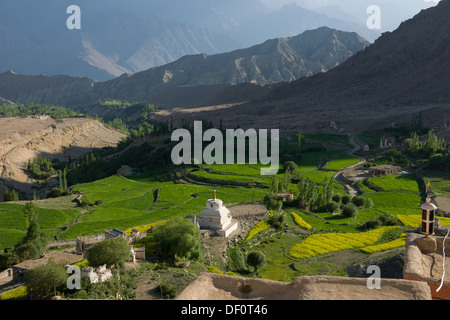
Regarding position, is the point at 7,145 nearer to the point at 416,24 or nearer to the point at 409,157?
the point at 409,157

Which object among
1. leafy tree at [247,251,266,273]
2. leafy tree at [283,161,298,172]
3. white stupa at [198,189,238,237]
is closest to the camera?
leafy tree at [247,251,266,273]

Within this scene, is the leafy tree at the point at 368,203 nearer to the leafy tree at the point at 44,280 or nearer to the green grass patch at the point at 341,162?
the green grass patch at the point at 341,162

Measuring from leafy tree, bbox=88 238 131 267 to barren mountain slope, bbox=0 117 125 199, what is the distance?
5484 centimetres

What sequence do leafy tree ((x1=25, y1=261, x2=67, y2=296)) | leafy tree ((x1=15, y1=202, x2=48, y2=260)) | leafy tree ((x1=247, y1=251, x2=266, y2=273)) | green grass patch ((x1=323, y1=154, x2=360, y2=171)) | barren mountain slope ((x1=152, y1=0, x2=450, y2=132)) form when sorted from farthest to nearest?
1. barren mountain slope ((x1=152, y1=0, x2=450, y2=132))
2. green grass patch ((x1=323, y1=154, x2=360, y2=171))
3. leafy tree ((x1=15, y1=202, x2=48, y2=260))
4. leafy tree ((x1=247, y1=251, x2=266, y2=273))
5. leafy tree ((x1=25, y1=261, x2=67, y2=296))

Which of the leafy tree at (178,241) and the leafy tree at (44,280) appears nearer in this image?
the leafy tree at (44,280)

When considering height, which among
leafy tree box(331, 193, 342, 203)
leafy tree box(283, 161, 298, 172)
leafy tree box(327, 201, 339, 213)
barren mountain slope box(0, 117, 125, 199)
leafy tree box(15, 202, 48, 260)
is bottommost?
leafy tree box(15, 202, 48, 260)

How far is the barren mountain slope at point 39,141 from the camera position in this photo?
7962 cm

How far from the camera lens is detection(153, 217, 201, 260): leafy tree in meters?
24.4

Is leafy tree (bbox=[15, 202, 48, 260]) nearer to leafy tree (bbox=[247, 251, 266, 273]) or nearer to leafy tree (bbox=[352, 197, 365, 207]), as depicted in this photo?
leafy tree (bbox=[247, 251, 266, 273])

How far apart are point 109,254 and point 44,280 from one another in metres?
3.47

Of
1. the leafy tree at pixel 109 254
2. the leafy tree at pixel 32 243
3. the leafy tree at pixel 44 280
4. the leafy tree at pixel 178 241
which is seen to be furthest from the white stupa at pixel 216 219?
the leafy tree at pixel 44 280

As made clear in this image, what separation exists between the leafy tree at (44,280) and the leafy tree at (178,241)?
727 centimetres

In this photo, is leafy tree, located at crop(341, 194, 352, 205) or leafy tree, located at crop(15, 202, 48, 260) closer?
leafy tree, located at crop(15, 202, 48, 260)

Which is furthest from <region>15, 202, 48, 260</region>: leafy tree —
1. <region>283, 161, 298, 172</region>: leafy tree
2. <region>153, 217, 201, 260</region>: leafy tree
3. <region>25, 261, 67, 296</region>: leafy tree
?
<region>283, 161, 298, 172</region>: leafy tree
